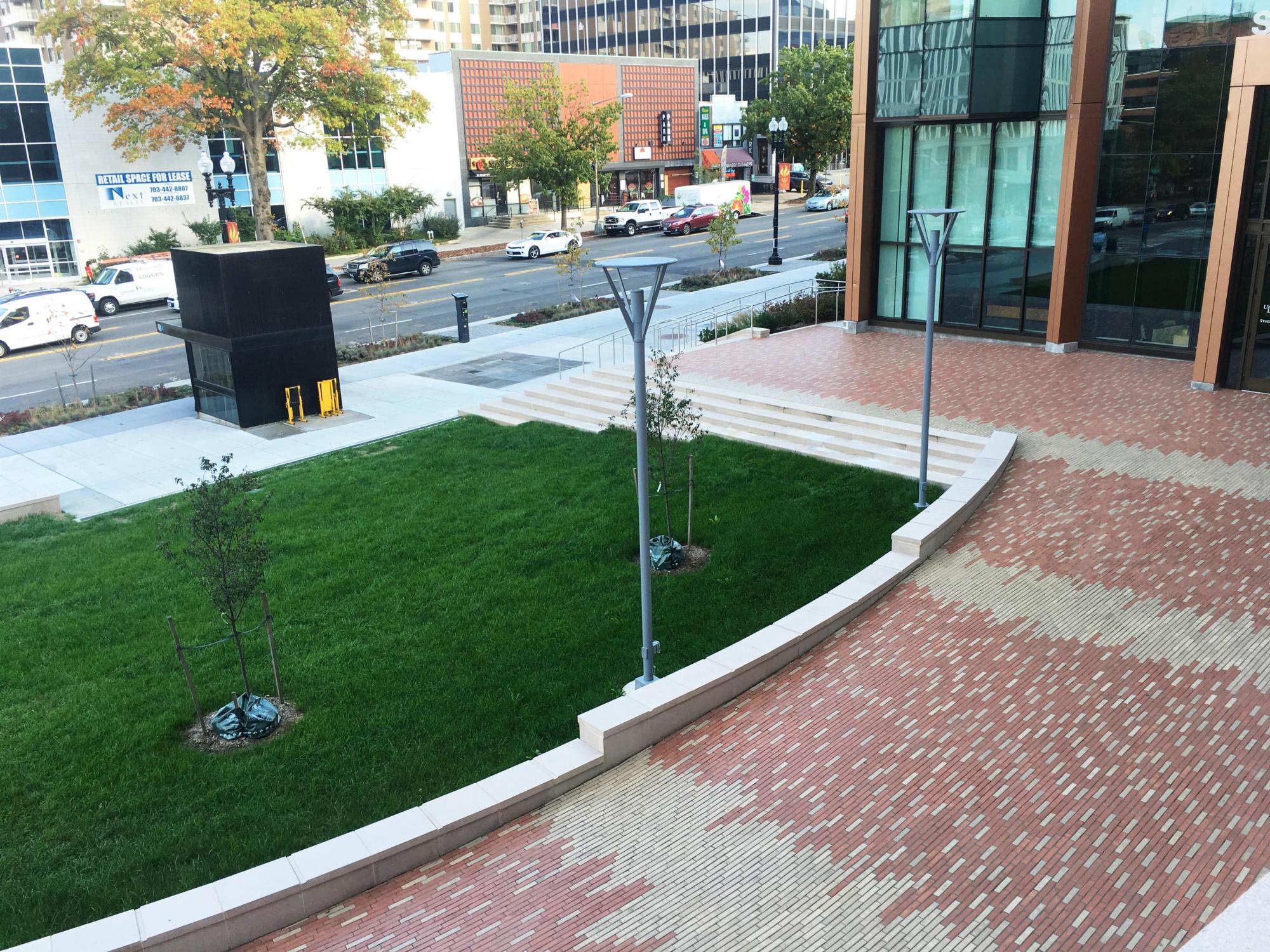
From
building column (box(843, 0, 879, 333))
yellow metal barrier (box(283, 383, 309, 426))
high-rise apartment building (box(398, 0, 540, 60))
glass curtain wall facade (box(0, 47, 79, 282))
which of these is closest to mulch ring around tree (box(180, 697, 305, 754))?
yellow metal barrier (box(283, 383, 309, 426))

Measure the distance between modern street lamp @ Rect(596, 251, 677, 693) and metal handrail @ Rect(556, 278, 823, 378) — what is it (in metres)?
15.0

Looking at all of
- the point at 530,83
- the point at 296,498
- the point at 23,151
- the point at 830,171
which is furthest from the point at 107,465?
the point at 830,171

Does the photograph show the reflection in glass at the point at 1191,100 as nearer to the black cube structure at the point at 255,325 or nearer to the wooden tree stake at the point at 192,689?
the black cube structure at the point at 255,325

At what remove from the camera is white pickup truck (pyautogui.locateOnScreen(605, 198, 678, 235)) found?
185 feet

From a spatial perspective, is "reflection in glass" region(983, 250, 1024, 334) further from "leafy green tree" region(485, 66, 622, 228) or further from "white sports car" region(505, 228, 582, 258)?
"leafy green tree" region(485, 66, 622, 228)

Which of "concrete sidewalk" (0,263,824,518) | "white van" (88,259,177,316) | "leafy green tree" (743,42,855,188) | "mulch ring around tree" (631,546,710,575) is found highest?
"leafy green tree" (743,42,855,188)

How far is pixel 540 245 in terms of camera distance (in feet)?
163

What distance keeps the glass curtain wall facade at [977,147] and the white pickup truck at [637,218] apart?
33590 millimetres

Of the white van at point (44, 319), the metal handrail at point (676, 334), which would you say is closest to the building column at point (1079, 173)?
the metal handrail at point (676, 334)

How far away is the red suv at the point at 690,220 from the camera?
5409 centimetres

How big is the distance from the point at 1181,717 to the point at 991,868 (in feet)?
9.37

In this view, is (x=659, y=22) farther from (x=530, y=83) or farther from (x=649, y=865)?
(x=649, y=865)

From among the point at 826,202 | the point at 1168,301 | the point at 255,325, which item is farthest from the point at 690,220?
the point at 1168,301

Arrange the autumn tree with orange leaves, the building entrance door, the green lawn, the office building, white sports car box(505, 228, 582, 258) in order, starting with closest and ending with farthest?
1. the green lawn
2. the building entrance door
3. the office building
4. the autumn tree with orange leaves
5. white sports car box(505, 228, 582, 258)
